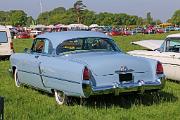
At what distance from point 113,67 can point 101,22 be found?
13907cm

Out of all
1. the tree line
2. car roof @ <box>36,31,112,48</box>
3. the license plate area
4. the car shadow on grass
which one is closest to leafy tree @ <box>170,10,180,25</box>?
the tree line

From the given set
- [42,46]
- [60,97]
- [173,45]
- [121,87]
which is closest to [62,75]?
[60,97]

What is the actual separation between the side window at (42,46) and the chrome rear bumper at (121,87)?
171 centimetres

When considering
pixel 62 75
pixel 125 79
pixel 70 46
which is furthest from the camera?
pixel 70 46

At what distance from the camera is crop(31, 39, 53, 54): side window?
8617mm

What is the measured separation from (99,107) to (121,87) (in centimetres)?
62

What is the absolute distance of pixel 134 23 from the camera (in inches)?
5891

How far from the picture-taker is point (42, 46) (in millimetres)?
9031

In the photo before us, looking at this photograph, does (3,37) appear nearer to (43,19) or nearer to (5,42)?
(5,42)

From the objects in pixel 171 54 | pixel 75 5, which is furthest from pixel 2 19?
pixel 171 54

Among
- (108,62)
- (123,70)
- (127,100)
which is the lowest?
(127,100)

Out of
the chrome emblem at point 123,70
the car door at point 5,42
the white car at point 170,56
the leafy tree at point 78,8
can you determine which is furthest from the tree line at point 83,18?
the chrome emblem at point 123,70

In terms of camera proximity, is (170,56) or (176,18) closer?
(170,56)

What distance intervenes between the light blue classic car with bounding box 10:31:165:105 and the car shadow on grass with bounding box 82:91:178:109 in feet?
1.52
